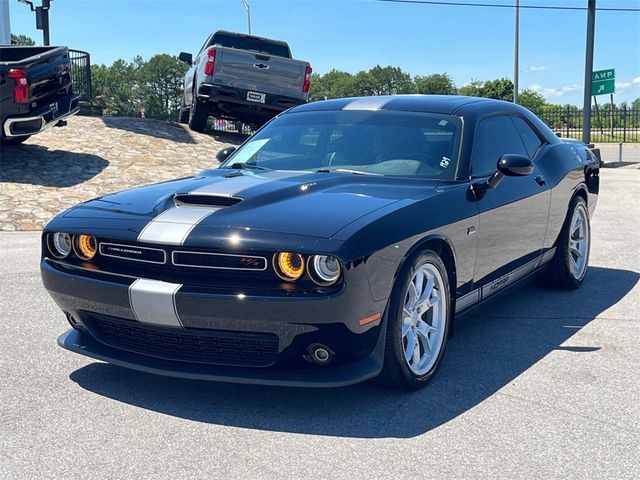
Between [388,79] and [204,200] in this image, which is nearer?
[204,200]

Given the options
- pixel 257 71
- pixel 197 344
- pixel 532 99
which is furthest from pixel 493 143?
pixel 532 99

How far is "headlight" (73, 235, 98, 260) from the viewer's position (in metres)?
3.58

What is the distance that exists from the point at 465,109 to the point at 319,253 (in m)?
2.06

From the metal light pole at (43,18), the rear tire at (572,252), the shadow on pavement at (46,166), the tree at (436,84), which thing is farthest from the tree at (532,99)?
the rear tire at (572,252)

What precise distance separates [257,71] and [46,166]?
4.49 metres

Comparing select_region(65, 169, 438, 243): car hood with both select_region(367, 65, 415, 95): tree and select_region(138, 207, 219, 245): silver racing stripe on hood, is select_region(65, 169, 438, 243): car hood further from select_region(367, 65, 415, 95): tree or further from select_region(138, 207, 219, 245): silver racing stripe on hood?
select_region(367, 65, 415, 95): tree

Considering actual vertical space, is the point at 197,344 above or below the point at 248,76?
below

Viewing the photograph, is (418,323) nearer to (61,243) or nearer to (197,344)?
(197,344)

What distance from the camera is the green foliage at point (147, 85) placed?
392 ft

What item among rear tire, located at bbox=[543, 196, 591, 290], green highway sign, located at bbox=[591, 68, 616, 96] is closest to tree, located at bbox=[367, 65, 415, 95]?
green highway sign, located at bbox=[591, 68, 616, 96]

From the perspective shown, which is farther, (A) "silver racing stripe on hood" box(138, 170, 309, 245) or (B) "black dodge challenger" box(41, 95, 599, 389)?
(A) "silver racing stripe on hood" box(138, 170, 309, 245)

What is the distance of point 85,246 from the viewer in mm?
3617

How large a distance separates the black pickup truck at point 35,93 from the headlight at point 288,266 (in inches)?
371

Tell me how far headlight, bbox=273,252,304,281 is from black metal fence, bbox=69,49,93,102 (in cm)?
1671
